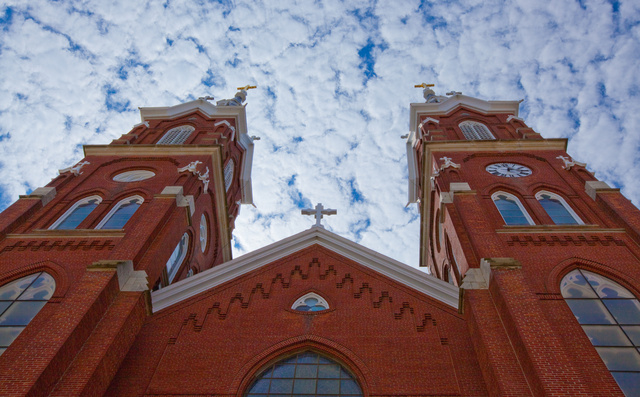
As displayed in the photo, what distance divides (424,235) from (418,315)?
9811mm

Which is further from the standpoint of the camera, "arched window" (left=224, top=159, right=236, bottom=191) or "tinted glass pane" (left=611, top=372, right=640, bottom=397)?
"arched window" (left=224, top=159, right=236, bottom=191)

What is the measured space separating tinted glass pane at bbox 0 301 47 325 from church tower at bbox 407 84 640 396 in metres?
9.41

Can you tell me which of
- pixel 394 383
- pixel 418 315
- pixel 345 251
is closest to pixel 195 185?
pixel 345 251

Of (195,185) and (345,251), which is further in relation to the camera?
(195,185)

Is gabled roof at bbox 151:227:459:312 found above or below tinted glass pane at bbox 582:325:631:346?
above

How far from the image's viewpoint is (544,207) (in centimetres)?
1531

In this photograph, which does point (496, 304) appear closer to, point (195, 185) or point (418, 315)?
point (418, 315)

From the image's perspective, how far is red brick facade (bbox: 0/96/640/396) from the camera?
9094 millimetres

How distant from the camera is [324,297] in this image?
12.1 m

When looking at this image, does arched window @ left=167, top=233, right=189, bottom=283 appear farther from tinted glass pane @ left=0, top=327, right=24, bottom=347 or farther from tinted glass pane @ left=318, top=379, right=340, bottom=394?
tinted glass pane @ left=318, top=379, right=340, bottom=394

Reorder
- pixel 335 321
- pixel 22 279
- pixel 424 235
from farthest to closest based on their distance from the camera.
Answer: pixel 424 235
pixel 22 279
pixel 335 321

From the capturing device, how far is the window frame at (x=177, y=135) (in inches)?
861

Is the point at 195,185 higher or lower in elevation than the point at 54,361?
higher

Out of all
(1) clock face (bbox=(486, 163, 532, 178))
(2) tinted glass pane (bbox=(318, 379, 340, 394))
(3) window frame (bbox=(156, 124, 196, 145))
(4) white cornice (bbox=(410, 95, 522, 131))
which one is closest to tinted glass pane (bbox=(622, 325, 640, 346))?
(2) tinted glass pane (bbox=(318, 379, 340, 394))
